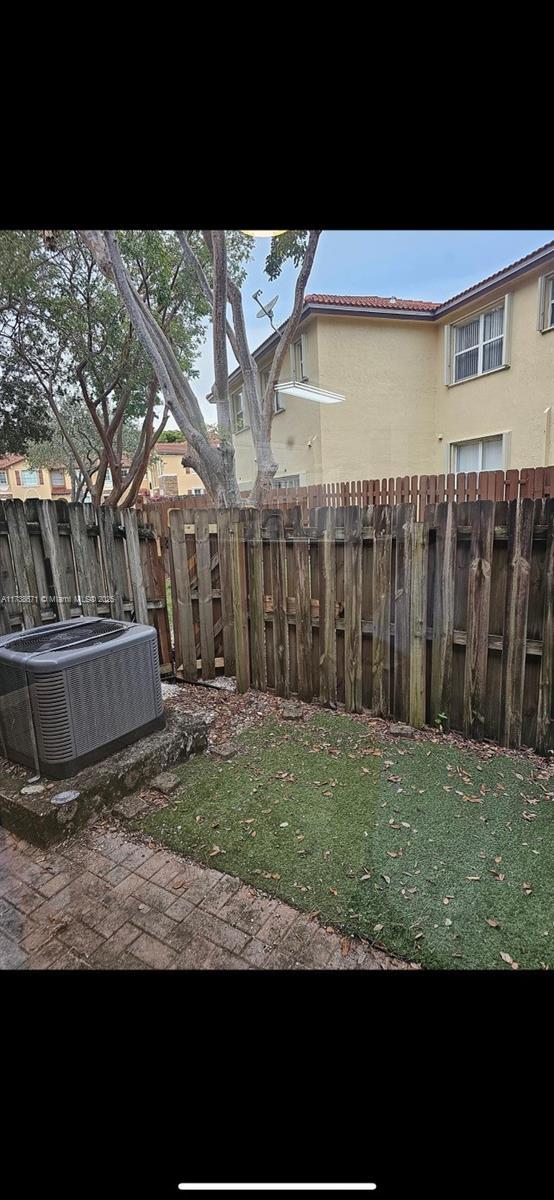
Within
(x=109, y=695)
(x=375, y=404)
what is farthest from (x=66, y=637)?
(x=375, y=404)

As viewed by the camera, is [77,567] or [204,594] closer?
[77,567]

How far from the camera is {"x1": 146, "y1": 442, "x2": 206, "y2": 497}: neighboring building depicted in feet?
8.25

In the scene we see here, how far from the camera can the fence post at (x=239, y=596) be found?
2.45 meters

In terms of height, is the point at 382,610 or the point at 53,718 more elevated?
the point at 382,610

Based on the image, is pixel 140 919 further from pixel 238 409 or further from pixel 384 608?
pixel 238 409

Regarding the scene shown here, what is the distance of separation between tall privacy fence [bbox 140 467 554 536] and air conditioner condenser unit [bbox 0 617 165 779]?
1020 mm

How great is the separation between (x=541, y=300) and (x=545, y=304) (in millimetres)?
25

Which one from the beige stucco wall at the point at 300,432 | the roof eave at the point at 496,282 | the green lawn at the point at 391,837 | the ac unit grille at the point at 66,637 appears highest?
the roof eave at the point at 496,282

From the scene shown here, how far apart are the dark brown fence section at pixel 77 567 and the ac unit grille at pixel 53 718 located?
1.20ft

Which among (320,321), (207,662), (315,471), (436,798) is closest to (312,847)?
(436,798)

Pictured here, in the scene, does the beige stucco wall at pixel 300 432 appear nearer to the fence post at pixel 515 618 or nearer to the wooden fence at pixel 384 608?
the wooden fence at pixel 384 608

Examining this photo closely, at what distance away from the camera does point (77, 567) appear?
6.68 feet

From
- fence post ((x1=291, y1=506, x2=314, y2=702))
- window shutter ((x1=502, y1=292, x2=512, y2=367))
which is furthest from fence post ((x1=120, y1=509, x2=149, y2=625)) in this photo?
window shutter ((x1=502, y1=292, x2=512, y2=367))
